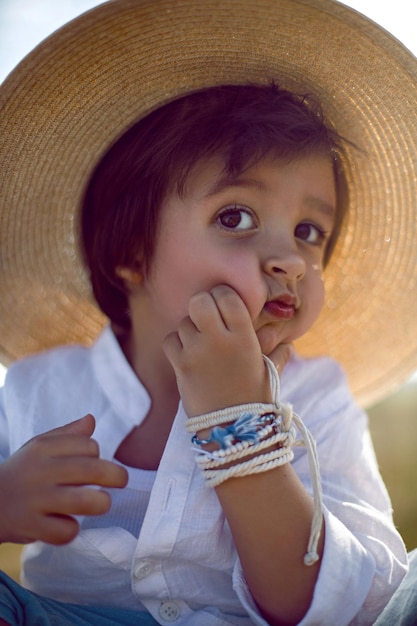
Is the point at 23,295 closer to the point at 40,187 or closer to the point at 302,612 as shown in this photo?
the point at 40,187

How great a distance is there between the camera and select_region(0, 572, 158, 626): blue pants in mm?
1274

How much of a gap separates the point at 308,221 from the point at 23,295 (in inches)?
38.5

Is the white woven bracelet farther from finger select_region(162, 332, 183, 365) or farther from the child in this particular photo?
finger select_region(162, 332, 183, 365)

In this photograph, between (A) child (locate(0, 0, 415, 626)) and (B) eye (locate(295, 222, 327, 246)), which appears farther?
(B) eye (locate(295, 222, 327, 246))

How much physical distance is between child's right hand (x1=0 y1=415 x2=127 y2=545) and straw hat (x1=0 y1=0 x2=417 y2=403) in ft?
3.09

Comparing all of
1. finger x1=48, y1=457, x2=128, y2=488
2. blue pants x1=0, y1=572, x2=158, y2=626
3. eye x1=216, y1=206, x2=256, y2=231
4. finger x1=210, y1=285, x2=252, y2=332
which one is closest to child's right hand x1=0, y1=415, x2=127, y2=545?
finger x1=48, y1=457, x2=128, y2=488

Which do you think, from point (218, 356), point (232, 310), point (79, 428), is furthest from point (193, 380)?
point (79, 428)

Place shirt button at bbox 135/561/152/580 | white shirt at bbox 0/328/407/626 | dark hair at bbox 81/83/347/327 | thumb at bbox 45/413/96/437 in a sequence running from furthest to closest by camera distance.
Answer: dark hair at bbox 81/83/347/327
shirt button at bbox 135/561/152/580
white shirt at bbox 0/328/407/626
thumb at bbox 45/413/96/437

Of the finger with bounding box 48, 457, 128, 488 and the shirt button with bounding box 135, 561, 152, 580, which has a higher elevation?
the finger with bounding box 48, 457, 128, 488

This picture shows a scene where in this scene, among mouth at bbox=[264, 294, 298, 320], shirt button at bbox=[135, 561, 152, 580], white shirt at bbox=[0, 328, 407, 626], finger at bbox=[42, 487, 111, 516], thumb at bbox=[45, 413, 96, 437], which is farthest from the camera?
mouth at bbox=[264, 294, 298, 320]

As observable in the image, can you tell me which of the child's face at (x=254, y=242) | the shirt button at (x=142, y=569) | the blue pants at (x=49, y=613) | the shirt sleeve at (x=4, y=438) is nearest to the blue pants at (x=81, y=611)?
the blue pants at (x=49, y=613)

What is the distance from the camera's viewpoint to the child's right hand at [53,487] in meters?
1.20

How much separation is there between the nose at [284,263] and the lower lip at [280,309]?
0.25 ft

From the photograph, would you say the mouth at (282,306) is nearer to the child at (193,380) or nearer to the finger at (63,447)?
→ the child at (193,380)
